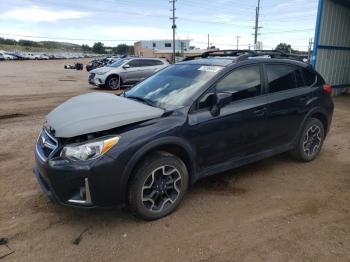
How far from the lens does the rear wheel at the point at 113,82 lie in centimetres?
1541

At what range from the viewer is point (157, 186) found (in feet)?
11.5

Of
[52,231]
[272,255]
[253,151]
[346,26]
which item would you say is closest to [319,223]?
[272,255]

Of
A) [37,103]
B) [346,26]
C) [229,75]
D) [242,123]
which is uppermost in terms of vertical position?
[346,26]

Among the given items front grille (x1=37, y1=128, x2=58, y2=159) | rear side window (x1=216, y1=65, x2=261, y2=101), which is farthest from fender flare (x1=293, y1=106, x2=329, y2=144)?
front grille (x1=37, y1=128, x2=58, y2=159)

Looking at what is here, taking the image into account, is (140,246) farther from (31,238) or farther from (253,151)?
(253,151)

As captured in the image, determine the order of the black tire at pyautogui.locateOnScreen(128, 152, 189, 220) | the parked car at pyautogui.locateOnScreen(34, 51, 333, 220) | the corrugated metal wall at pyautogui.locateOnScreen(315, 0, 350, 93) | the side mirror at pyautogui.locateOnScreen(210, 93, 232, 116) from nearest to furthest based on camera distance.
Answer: the parked car at pyautogui.locateOnScreen(34, 51, 333, 220), the black tire at pyautogui.locateOnScreen(128, 152, 189, 220), the side mirror at pyautogui.locateOnScreen(210, 93, 232, 116), the corrugated metal wall at pyautogui.locateOnScreen(315, 0, 350, 93)

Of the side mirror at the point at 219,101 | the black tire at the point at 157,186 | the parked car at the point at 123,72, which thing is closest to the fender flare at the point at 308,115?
the side mirror at the point at 219,101

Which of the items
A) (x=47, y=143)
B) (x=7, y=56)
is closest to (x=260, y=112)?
(x=47, y=143)

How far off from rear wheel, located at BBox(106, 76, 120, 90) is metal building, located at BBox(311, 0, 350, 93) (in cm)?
862

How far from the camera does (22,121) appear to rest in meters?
8.19

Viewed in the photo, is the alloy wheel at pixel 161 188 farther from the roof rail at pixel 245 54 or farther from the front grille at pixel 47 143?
the roof rail at pixel 245 54

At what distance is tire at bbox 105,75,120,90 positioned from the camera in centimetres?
1541

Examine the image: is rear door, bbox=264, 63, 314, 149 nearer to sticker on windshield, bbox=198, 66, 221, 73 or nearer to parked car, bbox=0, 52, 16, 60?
sticker on windshield, bbox=198, 66, 221, 73

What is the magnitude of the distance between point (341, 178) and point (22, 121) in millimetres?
7163
